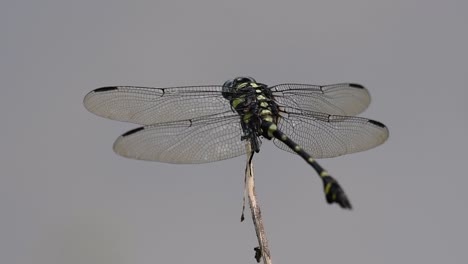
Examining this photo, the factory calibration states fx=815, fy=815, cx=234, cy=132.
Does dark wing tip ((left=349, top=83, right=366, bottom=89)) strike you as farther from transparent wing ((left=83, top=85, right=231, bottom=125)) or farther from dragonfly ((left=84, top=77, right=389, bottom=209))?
transparent wing ((left=83, top=85, right=231, bottom=125))

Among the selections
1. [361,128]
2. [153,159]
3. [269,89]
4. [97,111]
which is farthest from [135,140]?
[361,128]

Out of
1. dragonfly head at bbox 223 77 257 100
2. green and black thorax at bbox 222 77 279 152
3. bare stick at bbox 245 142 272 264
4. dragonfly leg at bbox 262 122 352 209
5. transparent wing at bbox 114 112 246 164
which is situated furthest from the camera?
dragonfly head at bbox 223 77 257 100

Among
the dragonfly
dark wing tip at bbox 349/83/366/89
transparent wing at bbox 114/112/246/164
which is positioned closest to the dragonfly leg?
the dragonfly

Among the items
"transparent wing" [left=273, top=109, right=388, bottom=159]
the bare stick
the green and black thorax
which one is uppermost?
the green and black thorax

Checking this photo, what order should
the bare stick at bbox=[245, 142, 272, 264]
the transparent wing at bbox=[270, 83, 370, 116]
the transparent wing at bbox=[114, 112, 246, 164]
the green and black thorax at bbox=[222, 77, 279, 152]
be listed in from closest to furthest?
1. the bare stick at bbox=[245, 142, 272, 264]
2. the transparent wing at bbox=[114, 112, 246, 164]
3. the green and black thorax at bbox=[222, 77, 279, 152]
4. the transparent wing at bbox=[270, 83, 370, 116]

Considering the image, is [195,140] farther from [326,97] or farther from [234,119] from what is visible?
[326,97]

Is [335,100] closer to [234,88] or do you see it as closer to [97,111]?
[234,88]
